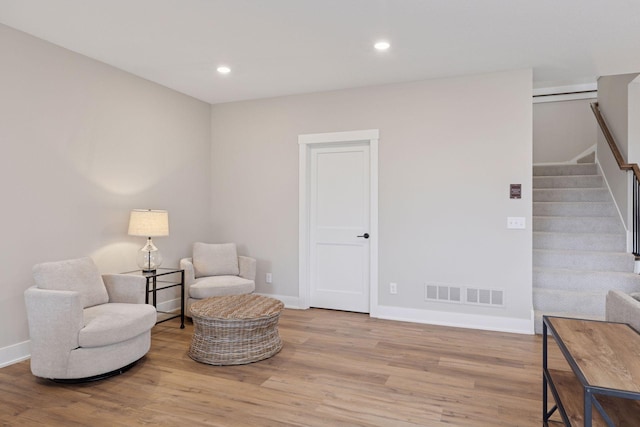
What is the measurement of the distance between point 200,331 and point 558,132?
7.14 m

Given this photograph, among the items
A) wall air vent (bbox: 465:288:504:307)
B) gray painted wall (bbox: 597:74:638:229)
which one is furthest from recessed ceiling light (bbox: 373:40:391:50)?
gray painted wall (bbox: 597:74:638:229)

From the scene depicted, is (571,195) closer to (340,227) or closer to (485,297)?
(485,297)

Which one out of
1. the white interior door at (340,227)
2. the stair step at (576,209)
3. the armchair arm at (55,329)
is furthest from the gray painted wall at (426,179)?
the armchair arm at (55,329)

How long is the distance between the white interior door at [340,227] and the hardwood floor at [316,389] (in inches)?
44.1

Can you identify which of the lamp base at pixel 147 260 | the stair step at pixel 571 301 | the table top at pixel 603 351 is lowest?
the stair step at pixel 571 301

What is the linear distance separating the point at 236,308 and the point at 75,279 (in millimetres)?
1305

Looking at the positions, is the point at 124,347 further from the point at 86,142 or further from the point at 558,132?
the point at 558,132

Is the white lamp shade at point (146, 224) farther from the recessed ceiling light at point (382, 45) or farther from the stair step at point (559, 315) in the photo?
the stair step at point (559, 315)

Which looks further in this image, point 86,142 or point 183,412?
point 86,142

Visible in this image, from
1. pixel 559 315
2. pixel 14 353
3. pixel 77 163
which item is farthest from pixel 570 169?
pixel 14 353

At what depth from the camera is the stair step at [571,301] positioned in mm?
4066

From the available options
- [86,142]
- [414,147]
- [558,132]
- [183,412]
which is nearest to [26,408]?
[183,412]

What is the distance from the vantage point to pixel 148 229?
4.02 meters

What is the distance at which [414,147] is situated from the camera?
14.8 feet
